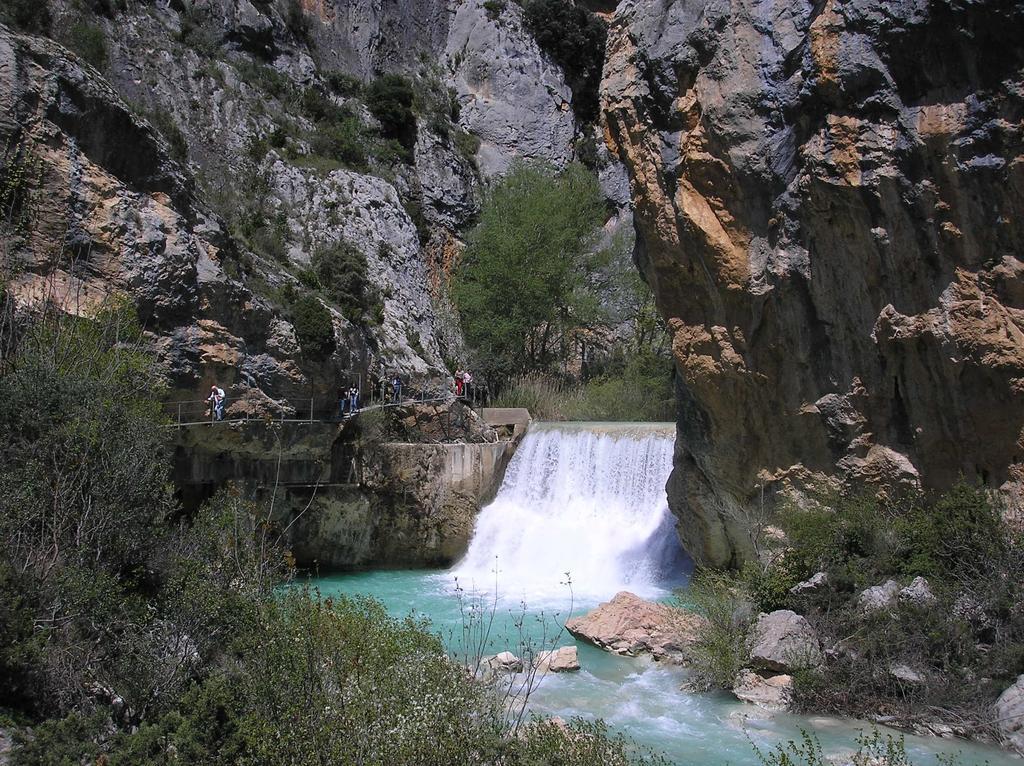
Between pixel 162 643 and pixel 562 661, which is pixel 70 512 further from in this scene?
pixel 562 661

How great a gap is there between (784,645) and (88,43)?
28483 mm

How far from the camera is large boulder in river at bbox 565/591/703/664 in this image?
1260 cm

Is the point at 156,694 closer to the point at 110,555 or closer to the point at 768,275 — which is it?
the point at 110,555

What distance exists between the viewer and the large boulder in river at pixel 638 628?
1260 cm

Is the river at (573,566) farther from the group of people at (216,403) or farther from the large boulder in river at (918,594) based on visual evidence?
the group of people at (216,403)

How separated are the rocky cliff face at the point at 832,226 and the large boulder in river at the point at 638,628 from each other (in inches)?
102

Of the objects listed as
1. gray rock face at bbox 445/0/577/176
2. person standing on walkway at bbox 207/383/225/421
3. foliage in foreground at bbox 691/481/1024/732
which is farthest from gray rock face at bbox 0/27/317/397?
gray rock face at bbox 445/0/577/176

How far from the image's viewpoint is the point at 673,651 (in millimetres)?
12742

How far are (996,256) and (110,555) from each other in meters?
11.6

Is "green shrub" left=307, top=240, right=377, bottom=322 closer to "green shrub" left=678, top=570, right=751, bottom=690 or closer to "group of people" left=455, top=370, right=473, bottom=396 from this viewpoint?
"group of people" left=455, top=370, right=473, bottom=396

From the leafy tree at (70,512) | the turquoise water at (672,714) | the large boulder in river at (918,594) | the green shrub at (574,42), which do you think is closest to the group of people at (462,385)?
the turquoise water at (672,714)

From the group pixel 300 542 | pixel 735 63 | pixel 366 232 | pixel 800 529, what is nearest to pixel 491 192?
pixel 366 232

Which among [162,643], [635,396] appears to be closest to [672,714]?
[162,643]

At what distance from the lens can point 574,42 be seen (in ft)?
153
